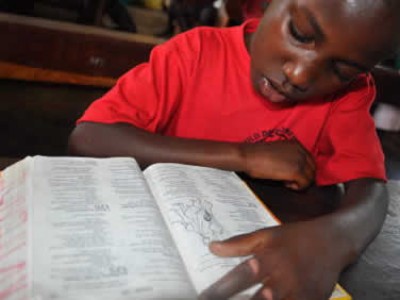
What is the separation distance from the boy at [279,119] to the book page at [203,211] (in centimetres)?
2

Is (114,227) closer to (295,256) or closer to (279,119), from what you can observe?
(295,256)

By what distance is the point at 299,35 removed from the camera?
586mm

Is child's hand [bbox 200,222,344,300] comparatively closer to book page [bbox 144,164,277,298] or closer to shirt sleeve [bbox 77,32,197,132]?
book page [bbox 144,164,277,298]

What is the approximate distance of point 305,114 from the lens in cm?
84

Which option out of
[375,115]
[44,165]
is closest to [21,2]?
[375,115]

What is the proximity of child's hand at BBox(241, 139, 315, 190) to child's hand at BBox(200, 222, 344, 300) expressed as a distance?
0.17 metres

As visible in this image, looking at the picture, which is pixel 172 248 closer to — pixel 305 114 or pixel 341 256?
pixel 341 256

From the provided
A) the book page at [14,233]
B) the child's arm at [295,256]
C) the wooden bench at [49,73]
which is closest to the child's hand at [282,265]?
the child's arm at [295,256]

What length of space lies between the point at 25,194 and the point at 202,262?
0.21 meters

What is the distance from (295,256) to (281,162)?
24 cm

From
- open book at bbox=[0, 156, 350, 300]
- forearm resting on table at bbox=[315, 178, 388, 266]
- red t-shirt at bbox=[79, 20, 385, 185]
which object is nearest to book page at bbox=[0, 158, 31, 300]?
open book at bbox=[0, 156, 350, 300]

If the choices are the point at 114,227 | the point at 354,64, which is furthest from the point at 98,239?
the point at 354,64

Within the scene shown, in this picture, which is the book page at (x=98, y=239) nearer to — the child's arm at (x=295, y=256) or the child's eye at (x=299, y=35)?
the child's arm at (x=295, y=256)

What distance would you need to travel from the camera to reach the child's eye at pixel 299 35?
58 cm
